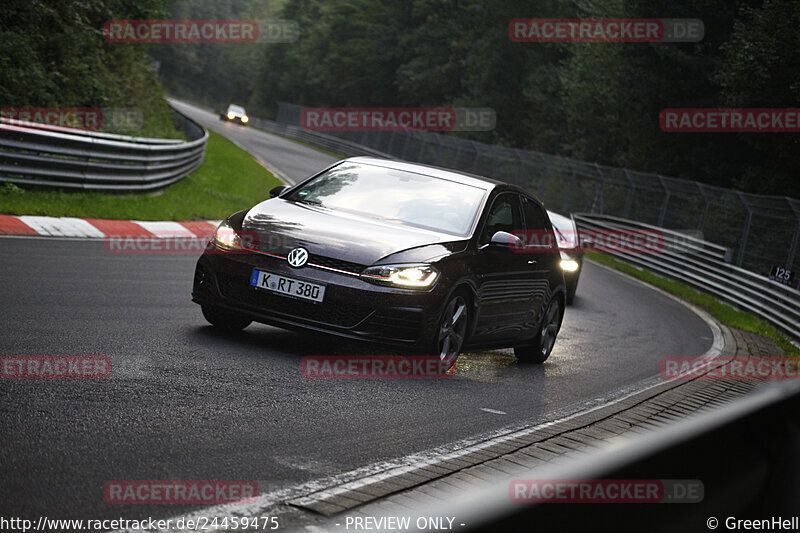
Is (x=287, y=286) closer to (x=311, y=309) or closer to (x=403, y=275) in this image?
(x=311, y=309)

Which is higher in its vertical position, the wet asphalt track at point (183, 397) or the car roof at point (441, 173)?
the car roof at point (441, 173)

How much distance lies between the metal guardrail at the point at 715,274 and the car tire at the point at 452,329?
1111 centimetres

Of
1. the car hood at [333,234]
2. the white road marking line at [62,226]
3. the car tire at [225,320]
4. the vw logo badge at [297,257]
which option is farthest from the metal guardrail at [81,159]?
the vw logo badge at [297,257]

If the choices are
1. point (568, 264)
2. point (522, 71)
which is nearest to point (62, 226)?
point (568, 264)

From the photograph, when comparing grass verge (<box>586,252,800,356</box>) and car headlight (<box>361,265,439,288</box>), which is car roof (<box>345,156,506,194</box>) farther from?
grass verge (<box>586,252,800,356</box>)

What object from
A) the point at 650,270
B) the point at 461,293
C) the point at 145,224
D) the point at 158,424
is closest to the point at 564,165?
the point at 650,270

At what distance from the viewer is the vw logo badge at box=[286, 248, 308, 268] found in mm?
7879

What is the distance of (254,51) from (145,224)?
11794 centimetres

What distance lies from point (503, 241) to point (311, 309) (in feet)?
6.37

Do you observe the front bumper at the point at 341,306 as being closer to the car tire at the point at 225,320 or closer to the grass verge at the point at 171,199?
the car tire at the point at 225,320

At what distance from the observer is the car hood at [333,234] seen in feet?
26.1

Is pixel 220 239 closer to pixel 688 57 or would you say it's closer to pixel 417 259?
pixel 417 259

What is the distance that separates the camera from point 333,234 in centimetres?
815

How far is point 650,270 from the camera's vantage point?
2956 centimetres
